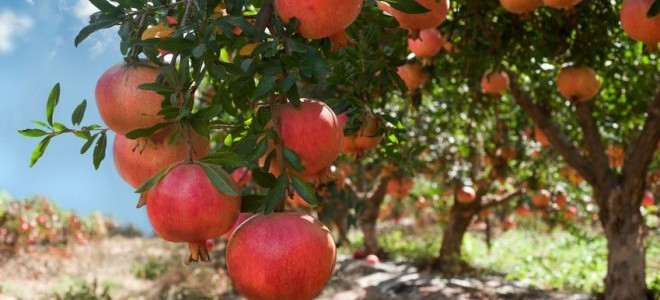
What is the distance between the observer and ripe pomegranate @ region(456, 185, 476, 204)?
7.75 meters

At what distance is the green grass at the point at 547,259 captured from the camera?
8.05 metres

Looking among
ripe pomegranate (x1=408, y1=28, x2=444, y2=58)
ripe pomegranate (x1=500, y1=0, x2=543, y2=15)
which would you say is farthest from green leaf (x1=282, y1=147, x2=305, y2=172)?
ripe pomegranate (x1=408, y1=28, x2=444, y2=58)

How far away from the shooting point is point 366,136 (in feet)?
6.16

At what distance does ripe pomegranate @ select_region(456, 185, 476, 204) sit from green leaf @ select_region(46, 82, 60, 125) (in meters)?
6.87

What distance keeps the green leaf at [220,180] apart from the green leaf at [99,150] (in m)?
0.33

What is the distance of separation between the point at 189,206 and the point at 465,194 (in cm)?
702

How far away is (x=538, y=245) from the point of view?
13383 mm

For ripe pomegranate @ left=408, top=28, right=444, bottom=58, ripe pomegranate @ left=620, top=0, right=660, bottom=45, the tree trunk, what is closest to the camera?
ripe pomegranate @ left=620, top=0, right=660, bottom=45

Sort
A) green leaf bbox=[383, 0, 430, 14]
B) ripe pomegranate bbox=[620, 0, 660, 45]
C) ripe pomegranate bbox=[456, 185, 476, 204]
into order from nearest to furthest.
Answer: green leaf bbox=[383, 0, 430, 14]
ripe pomegranate bbox=[620, 0, 660, 45]
ripe pomegranate bbox=[456, 185, 476, 204]

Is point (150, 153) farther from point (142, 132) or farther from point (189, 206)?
point (189, 206)

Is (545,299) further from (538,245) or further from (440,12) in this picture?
(538,245)

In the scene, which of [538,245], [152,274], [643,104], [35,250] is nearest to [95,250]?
[35,250]

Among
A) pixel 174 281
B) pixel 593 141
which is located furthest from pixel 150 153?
pixel 174 281

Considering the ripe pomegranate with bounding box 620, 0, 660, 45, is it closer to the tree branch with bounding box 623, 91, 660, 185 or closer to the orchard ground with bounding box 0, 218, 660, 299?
the tree branch with bounding box 623, 91, 660, 185
